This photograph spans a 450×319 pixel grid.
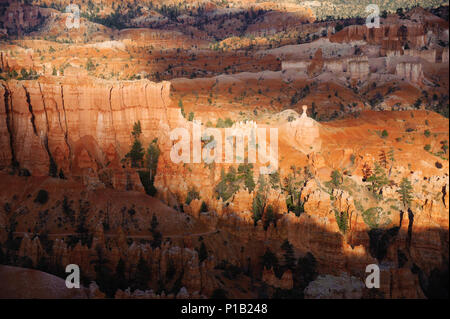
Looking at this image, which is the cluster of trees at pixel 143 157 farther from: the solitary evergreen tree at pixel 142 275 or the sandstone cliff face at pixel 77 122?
the solitary evergreen tree at pixel 142 275

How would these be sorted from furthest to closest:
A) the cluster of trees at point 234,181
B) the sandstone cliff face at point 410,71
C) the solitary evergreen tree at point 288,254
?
the sandstone cliff face at point 410,71
the cluster of trees at point 234,181
the solitary evergreen tree at point 288,254

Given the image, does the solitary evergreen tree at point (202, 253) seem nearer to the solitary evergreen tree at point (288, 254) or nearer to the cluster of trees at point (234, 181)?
the solitary evergreen tree at point (288, 254)

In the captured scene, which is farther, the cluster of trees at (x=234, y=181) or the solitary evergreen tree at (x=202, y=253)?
the cluster of trees at (x=234, y=181)

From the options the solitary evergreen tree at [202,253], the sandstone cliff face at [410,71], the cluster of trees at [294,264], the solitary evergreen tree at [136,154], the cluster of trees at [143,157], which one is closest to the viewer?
the cluster of trees at [294,264]

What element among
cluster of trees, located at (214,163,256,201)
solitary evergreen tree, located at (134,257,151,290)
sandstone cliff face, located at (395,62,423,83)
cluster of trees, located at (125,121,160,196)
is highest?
sandstone cliff face, located at (395,62,423,83)

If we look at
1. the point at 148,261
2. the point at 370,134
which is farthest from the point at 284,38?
the point at 148,261

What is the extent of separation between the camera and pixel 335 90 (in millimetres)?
82438

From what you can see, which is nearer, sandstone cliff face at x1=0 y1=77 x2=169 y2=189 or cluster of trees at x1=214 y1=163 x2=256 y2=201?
cluster of trees at x1=214 y1=163 x2=256 y2=201

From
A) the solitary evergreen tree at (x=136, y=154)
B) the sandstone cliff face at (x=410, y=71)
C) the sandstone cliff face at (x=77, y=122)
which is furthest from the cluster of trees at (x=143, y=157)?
the sandstone cliff face at (x=410, y=71)

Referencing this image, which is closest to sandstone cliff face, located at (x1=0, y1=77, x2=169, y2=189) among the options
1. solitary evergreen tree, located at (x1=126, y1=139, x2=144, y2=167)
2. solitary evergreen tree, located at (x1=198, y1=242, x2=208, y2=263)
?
solitary evergreen tree, located at (x1=126, y1=139, x2=144, y2=167)

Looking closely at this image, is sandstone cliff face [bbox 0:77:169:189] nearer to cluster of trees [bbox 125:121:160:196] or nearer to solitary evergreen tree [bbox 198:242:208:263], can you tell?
cluster of trees [bbox 125:121:160:196]

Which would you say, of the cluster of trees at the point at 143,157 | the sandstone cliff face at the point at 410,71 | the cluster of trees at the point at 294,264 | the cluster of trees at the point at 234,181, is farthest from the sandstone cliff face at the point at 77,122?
the sandstone cliff face at the point at 410,71

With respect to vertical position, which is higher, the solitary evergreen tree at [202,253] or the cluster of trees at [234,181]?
the cluster of trees at [234,181]

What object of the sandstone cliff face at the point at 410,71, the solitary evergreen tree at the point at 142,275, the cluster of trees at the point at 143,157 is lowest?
the solitary evergreen tree at the point at 142,275
